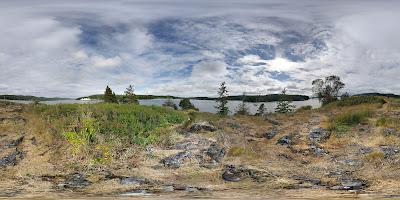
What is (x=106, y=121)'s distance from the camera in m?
38.7

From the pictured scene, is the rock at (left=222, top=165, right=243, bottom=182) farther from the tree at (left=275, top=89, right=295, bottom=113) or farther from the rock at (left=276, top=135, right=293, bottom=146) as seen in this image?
the tree at (left=275, top=89, right=295, bottom=113)

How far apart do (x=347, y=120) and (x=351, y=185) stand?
16.0 metres

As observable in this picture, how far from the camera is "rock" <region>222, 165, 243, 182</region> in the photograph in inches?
1154

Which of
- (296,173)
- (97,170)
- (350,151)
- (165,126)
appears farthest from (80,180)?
(350,151)

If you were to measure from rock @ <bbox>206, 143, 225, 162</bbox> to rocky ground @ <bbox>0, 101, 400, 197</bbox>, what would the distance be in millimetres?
88

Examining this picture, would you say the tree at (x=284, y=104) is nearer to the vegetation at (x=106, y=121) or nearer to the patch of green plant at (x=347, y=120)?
the patch of green plant at (x=347, y=120)

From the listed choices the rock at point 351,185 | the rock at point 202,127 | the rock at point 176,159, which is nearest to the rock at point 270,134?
the rock at point 202,127

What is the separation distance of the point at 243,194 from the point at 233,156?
9.86m

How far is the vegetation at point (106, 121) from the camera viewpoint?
35875mm

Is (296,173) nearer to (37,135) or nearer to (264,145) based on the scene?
(264,145)

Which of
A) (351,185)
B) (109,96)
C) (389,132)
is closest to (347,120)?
(389,132)

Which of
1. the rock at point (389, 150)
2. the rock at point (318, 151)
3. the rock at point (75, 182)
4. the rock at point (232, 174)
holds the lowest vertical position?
the rock at point (75, 182)

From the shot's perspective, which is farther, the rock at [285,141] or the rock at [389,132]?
the rock at [285,141]

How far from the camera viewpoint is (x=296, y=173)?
30938 mm
